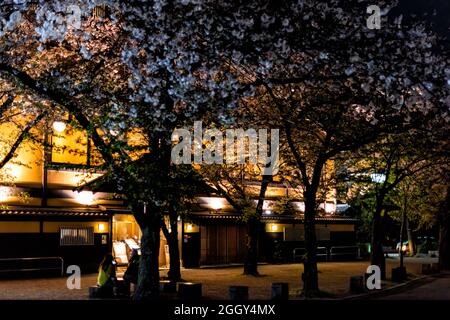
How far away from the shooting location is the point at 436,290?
22516mm

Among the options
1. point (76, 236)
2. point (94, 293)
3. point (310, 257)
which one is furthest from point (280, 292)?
point (76, 236)

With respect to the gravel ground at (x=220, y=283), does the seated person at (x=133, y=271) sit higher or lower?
higher

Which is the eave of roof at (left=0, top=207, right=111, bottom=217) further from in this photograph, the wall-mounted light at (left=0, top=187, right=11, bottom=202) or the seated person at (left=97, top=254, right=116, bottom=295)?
the seated person at (left=97, top=254, right=116, bottom=295)

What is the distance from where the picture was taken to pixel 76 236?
27.9m

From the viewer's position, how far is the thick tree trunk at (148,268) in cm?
1642

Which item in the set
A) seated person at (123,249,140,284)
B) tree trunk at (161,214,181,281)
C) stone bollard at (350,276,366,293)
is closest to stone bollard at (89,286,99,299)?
seated person at (123,249,140,284)

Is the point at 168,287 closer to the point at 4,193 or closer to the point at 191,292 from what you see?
the point at 191,292

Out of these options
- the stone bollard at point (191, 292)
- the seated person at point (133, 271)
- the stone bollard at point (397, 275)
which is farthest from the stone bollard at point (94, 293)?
the stone bollard at point (397, 275)

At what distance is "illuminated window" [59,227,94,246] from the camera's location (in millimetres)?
27359

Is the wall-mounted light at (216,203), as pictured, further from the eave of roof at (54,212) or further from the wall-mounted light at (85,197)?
the wall-mounted light at (85,197)

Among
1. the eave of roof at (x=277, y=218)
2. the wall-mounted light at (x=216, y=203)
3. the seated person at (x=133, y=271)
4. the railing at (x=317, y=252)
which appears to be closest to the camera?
the seated person at (x=133, y=271)

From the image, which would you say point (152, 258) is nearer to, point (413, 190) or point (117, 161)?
point (117, 161)

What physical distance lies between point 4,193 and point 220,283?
1024 centimetres

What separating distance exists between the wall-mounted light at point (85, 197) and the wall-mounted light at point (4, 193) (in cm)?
346
